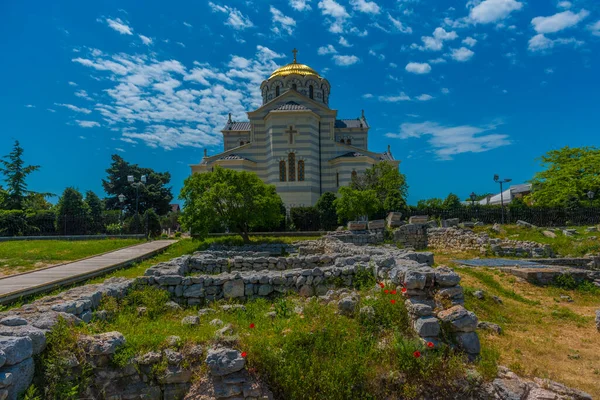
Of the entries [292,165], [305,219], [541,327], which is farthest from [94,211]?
[541,327]

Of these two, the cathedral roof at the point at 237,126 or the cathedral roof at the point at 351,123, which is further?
the cathedral roof at the point at 351,123

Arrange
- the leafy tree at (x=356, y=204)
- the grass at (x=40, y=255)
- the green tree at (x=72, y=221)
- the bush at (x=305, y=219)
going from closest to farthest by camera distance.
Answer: the grass at (x=40, y=255)
the leafy tree at (x=356, y=204)
the green tree at (x=72, y=221)
the bush at (x=305, y=219)

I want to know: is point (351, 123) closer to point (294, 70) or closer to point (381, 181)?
point (294, 70)

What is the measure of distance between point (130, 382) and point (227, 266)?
24.3ft

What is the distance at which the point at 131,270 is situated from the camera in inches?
504

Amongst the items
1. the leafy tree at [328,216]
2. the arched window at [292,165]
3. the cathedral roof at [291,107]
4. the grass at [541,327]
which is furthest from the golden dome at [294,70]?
the grass at [541,327]

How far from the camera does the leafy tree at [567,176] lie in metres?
32.9

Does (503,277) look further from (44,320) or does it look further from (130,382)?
(44,320)

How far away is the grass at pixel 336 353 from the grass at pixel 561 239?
13638 mm

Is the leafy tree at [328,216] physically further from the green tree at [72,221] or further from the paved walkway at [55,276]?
the green tree at [72,221]

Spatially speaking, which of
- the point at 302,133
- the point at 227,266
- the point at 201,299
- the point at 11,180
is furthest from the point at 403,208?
the point at 11,180

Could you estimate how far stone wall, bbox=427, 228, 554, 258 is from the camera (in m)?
15.5

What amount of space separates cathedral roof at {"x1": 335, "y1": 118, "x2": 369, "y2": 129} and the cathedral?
6.66m

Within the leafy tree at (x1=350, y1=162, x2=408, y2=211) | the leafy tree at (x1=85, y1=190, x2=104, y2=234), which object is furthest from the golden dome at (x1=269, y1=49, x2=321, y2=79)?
the leafy tree at (x1=85, y1=190, x2=104, y2=234)
